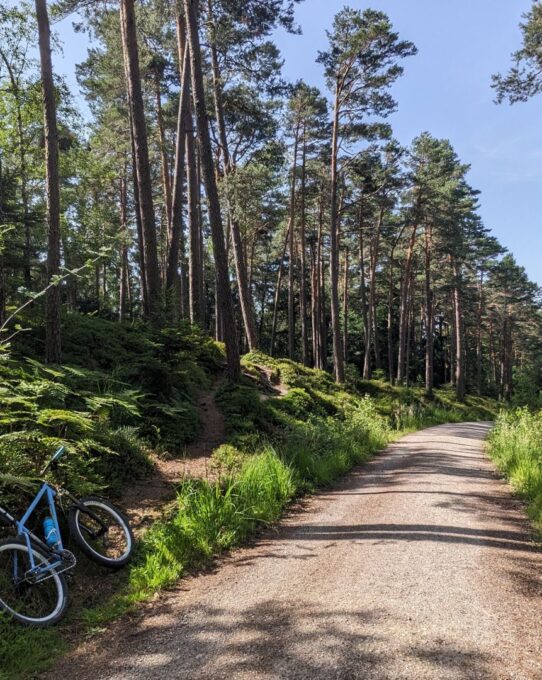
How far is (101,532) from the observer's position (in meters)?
4.74

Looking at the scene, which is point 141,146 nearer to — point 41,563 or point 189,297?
point 189,297

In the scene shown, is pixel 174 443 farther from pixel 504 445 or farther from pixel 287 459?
pixel 504 445

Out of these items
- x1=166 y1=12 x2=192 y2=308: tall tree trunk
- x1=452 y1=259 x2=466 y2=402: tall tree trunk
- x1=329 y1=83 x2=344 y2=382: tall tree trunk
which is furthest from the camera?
x1=452 y1=259 x2=466 y2=402: tall tree trunk

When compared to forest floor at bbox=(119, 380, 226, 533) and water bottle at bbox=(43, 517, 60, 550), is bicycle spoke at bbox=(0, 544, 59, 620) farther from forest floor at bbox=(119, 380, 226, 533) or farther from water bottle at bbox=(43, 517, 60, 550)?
forest floor at bbox=(119, 380, 226, 533)

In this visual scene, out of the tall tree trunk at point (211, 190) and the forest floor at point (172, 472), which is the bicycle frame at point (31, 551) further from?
the tall tree trunk at point (211, 190)

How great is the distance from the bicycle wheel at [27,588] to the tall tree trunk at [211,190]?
7.99 meters

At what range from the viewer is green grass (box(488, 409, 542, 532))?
6.47m

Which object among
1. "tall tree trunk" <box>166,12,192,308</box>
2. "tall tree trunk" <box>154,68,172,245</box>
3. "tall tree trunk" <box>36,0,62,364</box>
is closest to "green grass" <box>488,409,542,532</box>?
"tall tree trunk" <box>36,0,62,364</box>

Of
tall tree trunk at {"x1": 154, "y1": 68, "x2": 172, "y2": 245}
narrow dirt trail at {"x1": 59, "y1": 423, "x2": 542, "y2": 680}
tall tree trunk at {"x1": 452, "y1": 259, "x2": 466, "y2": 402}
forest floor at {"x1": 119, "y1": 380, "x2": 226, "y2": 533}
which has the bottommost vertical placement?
narrow dirt trail at {"x1": 59, "y1": 423, "x2": 542, "y2": 680}

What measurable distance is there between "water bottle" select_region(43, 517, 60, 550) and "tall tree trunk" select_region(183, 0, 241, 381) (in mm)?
7632

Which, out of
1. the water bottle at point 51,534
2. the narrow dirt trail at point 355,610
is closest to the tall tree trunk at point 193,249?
the narrow dirt trail at point 355,610

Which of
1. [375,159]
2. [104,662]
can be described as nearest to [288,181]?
[375,159]

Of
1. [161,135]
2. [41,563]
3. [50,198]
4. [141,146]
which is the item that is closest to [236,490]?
[41,563]

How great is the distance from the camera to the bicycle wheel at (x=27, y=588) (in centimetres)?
357
